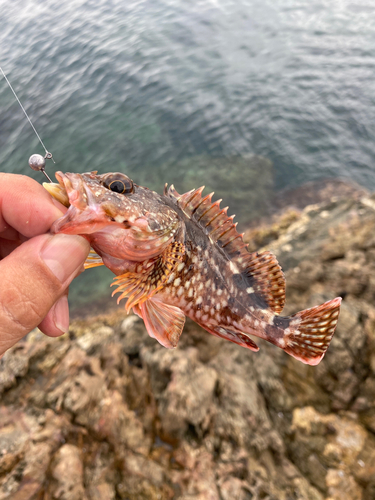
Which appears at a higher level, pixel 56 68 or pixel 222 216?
pixel 56 68

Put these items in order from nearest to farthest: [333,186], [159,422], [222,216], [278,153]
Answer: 1. [222,216]
2. [159,422]
3. [333,186]
4. [278,153]

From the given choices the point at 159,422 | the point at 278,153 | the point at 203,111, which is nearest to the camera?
the point at 159,422

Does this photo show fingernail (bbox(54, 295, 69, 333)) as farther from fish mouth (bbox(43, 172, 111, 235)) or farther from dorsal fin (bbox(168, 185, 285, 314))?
dorsal fin (bbox(168, 185, 285, 314))

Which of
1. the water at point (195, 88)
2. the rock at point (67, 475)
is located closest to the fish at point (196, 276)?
the rock at point (67, 475)

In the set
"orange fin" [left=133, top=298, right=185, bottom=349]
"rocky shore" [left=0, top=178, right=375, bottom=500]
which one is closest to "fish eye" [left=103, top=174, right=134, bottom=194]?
"orange fin" [left=133, top=298, right=185, bottom=349]

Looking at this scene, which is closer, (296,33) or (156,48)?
(156,48)

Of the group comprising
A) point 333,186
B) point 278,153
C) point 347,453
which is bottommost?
point 333,186

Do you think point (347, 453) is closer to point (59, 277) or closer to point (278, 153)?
point (59, 277)

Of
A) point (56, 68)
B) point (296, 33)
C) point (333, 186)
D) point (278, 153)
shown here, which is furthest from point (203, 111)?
point (296, 33)
